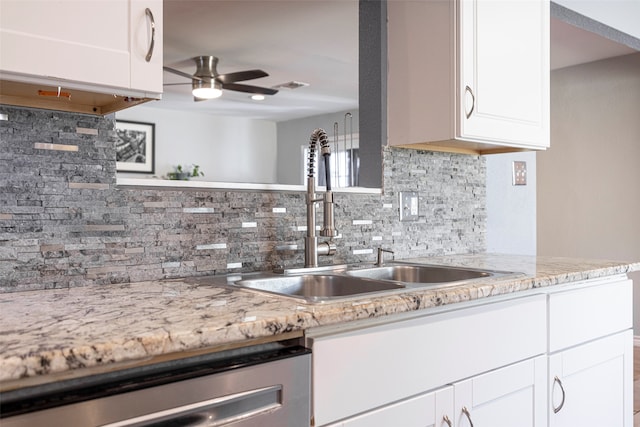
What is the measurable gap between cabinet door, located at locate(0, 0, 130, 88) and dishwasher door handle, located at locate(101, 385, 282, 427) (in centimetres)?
68

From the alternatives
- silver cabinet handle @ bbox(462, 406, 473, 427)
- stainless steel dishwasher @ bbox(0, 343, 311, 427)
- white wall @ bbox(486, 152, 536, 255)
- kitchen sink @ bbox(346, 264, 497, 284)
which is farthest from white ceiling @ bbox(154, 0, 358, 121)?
stainless steel dishwasher @ bbox(0, 343, 311, 427)

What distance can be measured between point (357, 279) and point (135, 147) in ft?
18.4

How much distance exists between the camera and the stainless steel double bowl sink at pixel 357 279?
1563 mm

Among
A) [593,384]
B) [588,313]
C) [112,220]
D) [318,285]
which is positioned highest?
[112,220]

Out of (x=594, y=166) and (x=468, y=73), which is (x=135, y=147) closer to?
(x=594, y=166)

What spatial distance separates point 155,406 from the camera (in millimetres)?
881

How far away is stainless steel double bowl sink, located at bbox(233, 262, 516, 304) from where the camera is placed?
156 centimetres

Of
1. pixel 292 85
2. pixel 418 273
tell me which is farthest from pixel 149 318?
pixel 292 85

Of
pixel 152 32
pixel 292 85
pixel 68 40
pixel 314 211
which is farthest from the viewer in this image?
pixel 292 85

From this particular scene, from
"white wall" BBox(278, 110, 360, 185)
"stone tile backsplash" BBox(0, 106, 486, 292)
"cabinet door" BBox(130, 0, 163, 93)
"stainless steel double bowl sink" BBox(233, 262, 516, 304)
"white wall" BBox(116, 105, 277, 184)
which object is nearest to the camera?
"cabinet door" BBox(130, 0, 163, 93)

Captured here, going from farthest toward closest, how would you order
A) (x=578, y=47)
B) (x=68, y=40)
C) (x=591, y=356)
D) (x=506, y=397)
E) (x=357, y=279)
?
(x=578, y=47), (x=591, y=356), (x=357, y=279), (x=506, y=397), (x=68, y=40)

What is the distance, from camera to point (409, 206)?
2219mm

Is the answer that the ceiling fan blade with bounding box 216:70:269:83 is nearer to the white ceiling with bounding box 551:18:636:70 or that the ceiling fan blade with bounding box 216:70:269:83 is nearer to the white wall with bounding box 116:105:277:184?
the white ceiling with bounding box 551:18:636:70

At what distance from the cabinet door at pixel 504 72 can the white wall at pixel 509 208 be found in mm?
424
